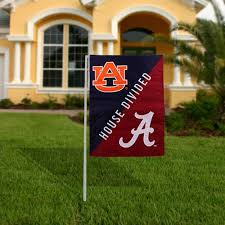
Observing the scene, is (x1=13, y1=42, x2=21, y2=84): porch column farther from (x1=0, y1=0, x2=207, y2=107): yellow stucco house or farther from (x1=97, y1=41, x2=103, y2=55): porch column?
(x1=97, y1=41, x2=103, y2=55): porch column

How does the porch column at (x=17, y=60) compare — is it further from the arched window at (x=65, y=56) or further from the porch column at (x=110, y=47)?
the porch column at (x=110, y=47)

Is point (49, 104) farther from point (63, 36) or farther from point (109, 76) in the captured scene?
point (109, 76)

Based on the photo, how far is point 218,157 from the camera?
828 centimetres

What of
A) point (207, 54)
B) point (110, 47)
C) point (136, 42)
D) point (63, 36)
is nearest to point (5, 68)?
point (63, 36)

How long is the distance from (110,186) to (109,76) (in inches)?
67.5

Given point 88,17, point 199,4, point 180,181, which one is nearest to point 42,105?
point 88,17

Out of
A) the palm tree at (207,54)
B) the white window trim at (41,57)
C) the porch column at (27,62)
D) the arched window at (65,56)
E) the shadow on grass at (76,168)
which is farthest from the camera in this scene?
the arched window at (65,56)

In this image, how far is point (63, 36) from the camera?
19625 mm

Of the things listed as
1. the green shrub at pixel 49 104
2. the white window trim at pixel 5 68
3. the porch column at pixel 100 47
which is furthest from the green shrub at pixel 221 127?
the white window trim at pixel 5 68

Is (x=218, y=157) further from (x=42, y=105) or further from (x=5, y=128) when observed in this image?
(x=42, y=105)

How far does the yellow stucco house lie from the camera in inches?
730

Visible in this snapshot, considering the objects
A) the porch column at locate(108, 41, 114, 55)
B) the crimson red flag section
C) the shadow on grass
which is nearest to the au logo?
the crimson red flag section

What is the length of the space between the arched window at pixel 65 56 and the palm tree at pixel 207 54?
6.97 meters

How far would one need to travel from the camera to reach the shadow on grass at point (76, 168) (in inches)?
253
